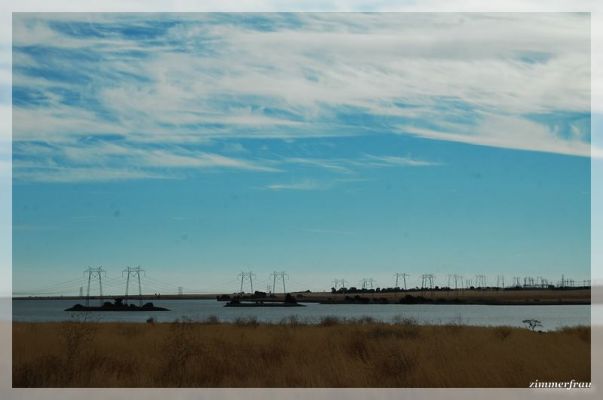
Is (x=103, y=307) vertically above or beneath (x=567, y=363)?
beneath

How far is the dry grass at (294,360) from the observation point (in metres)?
17.4

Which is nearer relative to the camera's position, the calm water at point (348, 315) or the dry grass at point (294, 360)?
the dry grass at point (294, 360)

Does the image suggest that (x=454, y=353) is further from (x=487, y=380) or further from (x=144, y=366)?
(x=144, y=366)

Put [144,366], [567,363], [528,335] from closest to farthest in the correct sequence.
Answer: [144,366] → [567,363] → [528,335]

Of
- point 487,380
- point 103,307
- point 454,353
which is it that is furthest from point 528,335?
point 103,307

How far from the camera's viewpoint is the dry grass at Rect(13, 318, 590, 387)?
17.4 meters

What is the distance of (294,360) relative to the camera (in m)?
19.8

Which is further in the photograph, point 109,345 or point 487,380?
point 109,345

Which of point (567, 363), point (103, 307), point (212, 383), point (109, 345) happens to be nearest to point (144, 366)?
point (212, 383)

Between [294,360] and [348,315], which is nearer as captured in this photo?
[294,360]

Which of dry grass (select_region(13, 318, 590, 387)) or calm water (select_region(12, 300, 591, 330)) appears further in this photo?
calm water (select_region(12, 300, 591, 330))
